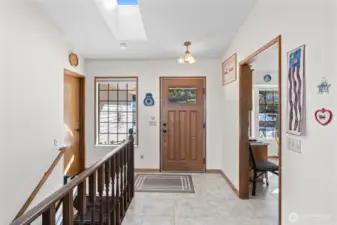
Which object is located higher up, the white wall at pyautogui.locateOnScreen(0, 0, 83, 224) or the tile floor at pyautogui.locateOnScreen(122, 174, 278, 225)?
Result: the white wall at pyautogui.locateOnScreen(0, 0, 83, 224)

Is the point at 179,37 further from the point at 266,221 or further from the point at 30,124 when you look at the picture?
the point at 266,221

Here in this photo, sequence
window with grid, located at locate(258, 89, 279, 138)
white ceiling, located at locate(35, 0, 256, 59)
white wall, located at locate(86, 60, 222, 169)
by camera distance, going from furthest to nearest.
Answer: window with grid, located at locate(258, 89, 279, 138), white wall, located at locate(86, 60, 222, 169), white ceiling, located at locate(35, 0, 256, 59)

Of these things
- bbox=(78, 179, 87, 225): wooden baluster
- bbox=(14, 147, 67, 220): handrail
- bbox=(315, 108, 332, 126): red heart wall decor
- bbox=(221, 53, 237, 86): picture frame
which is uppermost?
bbox=(221, 53, 237, 86): picture frame

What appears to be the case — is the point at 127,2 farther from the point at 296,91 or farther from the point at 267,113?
the point at 267,113

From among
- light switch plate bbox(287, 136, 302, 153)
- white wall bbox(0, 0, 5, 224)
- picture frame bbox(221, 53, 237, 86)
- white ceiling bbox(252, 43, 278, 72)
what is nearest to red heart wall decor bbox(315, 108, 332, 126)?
light switch plate bbox(287, 136, 302, 153)

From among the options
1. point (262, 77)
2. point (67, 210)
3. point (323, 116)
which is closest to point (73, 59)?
point (67, 210)

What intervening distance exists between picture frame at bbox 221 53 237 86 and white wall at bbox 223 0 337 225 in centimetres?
138

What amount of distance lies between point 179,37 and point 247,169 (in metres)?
2.31

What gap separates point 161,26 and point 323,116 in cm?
269

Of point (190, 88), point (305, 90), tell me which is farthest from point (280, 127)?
point (190, 88)

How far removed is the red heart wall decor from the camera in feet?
5.95

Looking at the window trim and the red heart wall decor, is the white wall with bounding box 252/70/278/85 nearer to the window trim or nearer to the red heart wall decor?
the window trim

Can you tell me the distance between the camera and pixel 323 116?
6.15ft

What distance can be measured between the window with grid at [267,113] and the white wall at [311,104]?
464 centimetres
